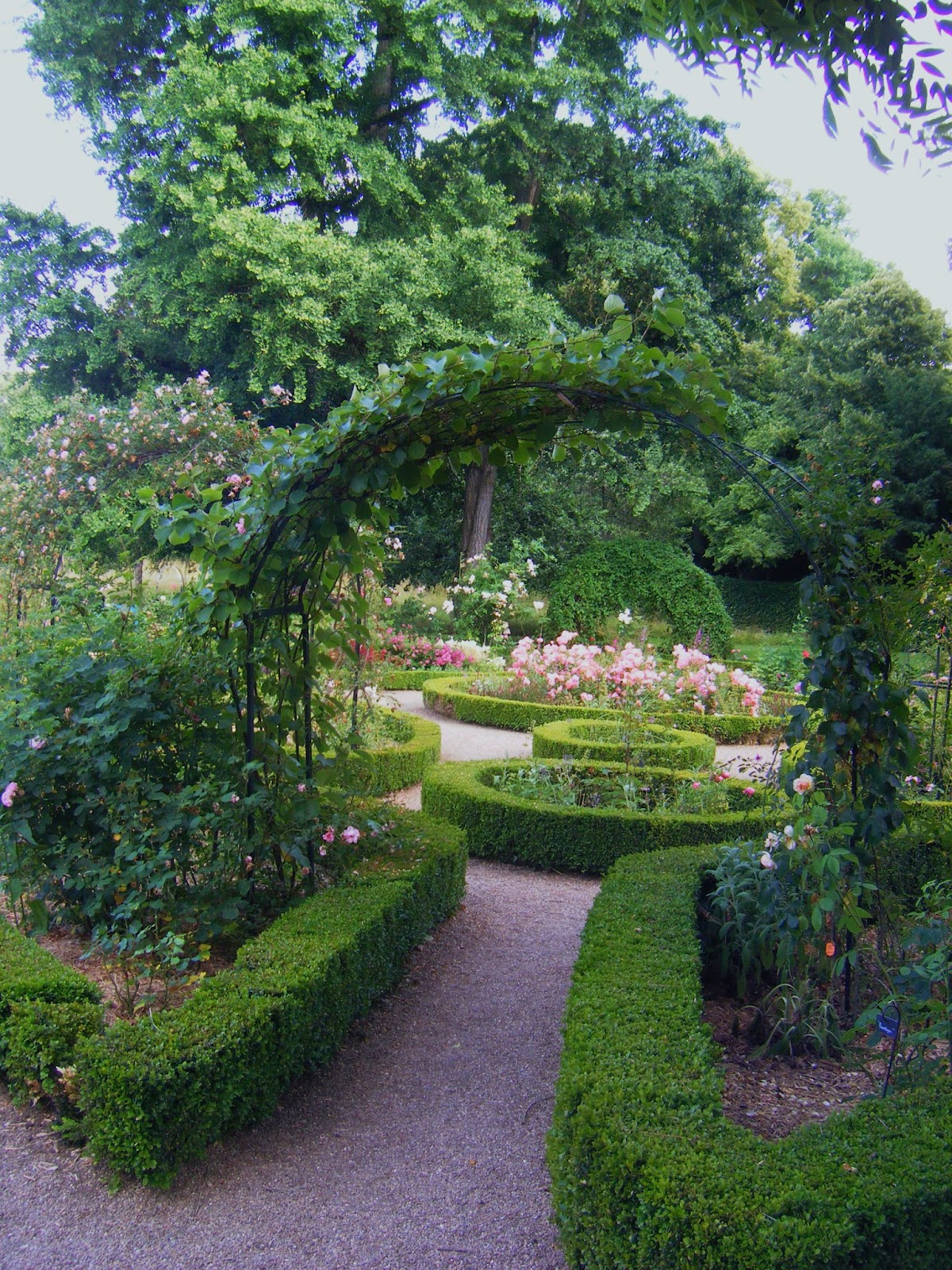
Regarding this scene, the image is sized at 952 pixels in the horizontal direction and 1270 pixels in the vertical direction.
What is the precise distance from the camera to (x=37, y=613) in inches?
162

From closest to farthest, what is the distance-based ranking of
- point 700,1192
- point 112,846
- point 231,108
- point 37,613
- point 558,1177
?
1. point 700,1192
2. point 558,1177
3. point 112,846
4. point 37,613
5. point 231,108

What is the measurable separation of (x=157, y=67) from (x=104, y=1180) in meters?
15.9

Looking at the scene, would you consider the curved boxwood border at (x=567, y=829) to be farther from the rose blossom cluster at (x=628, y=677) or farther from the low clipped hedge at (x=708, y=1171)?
the low clipped hedge at (x=708, y=1171)

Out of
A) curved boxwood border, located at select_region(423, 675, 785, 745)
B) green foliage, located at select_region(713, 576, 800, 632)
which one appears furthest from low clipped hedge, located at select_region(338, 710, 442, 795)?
green foliage, located at select_region(713, 576, 800, 632)

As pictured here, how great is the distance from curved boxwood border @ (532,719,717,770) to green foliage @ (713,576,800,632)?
15.4 meters

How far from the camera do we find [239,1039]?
255cm

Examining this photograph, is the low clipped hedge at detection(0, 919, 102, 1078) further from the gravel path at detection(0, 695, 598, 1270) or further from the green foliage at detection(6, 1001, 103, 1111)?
the gravel path at detection(0, 695, 598, 1270)

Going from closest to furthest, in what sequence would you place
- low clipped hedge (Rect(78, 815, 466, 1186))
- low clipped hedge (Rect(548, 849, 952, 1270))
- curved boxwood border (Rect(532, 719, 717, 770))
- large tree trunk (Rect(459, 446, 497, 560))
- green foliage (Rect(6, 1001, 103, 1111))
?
low clipped hedge (Rect(548, 849, 952, 1270))
low clipped hedge (Rect(78, 815, 466, 1186))
green foliage (Rect(6, 1001, 103, 1111))
curved boxwood border (Rect(532, 719, 717, 770))
large tree trunk (Rect(459, 446, 497, 560))

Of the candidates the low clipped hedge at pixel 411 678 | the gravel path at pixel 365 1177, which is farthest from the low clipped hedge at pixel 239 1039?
the low clipped hedge at pixel 411 678

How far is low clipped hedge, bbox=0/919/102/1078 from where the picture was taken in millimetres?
2791

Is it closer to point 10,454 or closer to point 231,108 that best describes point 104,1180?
point 231,108

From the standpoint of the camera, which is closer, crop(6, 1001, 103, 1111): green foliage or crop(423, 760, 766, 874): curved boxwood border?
crop(6, 1001, 103, 1111): green foliage

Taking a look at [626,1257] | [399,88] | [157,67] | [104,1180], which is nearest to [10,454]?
[157,67]

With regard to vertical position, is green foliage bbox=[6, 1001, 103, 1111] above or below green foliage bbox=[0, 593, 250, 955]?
below
